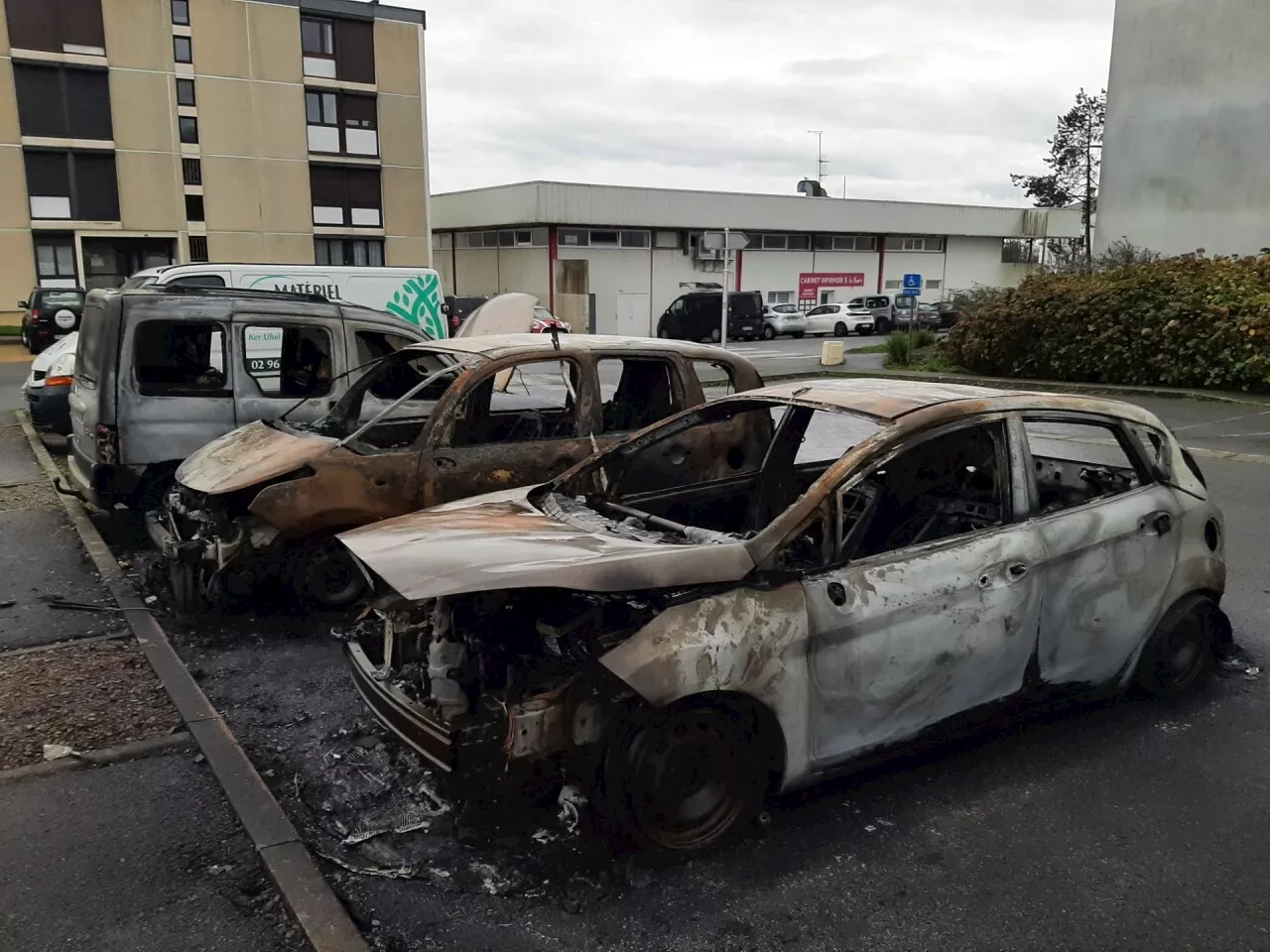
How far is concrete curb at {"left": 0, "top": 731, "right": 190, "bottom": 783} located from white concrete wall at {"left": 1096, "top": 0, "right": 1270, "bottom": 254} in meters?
24.8

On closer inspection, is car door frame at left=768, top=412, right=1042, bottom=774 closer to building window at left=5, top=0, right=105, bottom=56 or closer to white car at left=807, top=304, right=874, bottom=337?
white car at left=807, top=304, right=874, bottom=337

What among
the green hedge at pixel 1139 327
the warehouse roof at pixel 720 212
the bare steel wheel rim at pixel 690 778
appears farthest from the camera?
the warehouse roof at pixel 720 212

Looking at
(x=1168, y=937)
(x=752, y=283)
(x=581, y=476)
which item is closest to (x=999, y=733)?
(x=1168, y=937)

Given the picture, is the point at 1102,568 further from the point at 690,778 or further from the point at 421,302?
the point at 421,302

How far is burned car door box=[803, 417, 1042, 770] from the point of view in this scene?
3557 millimetres

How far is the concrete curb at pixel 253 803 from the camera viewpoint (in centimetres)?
308

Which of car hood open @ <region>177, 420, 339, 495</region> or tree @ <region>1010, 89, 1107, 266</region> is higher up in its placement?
tree @ <region>1010, 89, 1107, 266</region>

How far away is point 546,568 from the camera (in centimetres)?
334

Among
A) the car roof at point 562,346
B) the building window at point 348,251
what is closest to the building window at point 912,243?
the building window at point 348,251

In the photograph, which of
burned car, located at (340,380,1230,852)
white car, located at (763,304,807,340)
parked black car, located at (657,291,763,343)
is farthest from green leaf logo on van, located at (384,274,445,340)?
white car, located at (763,304,807,340)

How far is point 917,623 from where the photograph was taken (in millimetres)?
3682

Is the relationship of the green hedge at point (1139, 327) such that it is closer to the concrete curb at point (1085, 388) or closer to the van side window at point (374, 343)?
the concrete curb at point (1085, 388)

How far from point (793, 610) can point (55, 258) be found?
36.9 meters

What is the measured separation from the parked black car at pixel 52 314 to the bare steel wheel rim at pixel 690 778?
2415 centimetres
